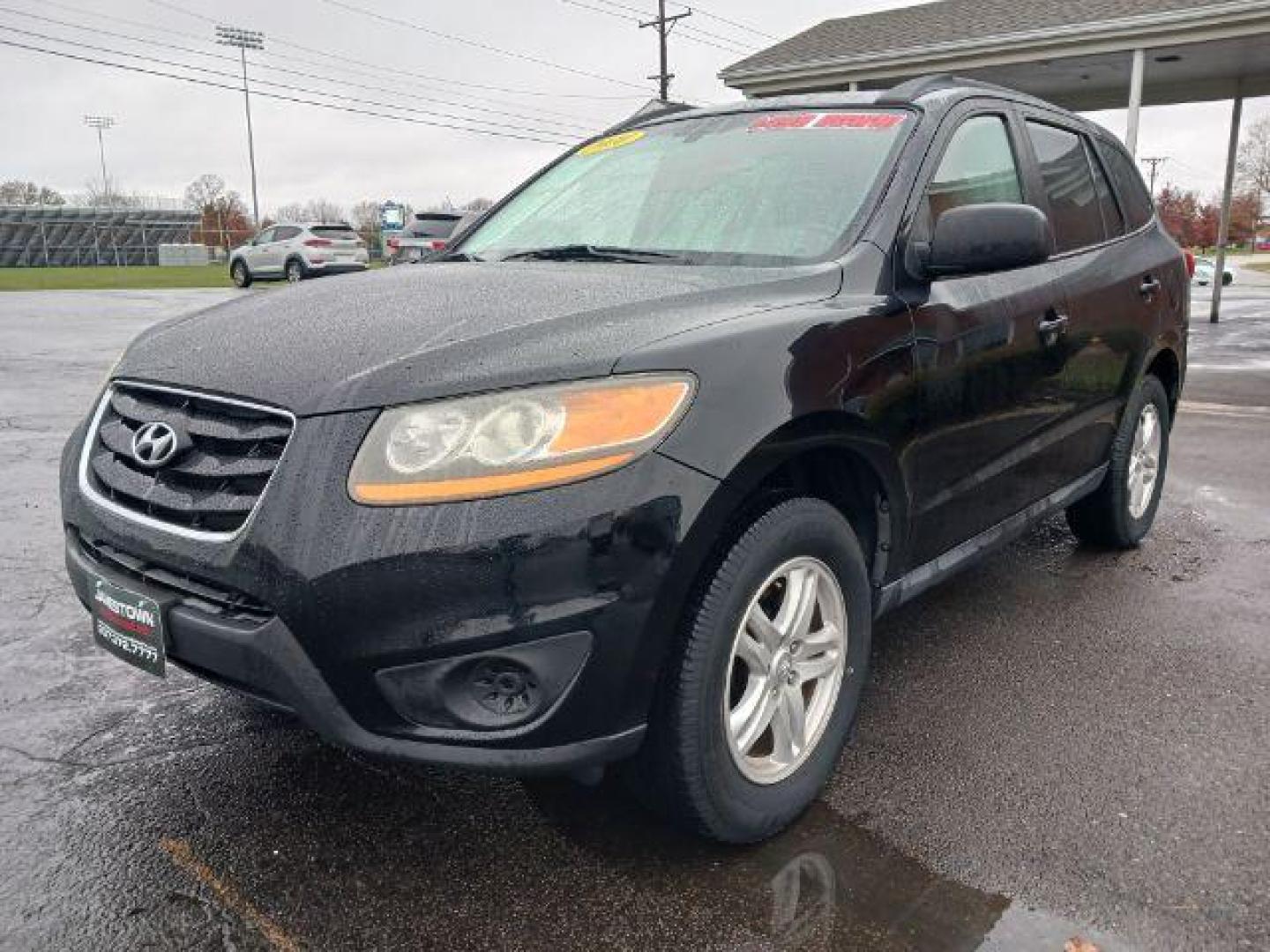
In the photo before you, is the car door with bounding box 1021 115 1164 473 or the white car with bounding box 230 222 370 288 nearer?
the car door with bounding box 1021 115 1164 473

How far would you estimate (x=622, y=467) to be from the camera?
1879mm

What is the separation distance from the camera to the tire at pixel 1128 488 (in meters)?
4.11

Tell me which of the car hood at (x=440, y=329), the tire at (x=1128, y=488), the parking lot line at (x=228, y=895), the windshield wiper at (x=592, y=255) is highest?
the windshield wiper at (x=592, y=255)

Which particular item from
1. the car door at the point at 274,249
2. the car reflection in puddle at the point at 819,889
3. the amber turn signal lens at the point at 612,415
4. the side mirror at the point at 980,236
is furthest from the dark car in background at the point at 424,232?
the amber turn signal lens at the point at 612,415

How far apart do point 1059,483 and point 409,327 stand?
245 centimetres

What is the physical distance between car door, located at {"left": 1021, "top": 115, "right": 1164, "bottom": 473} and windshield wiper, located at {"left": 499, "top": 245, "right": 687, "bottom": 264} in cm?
141

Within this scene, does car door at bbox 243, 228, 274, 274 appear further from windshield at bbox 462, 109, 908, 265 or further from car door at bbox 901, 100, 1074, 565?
car door at bbox 901, 100, 1074, 565

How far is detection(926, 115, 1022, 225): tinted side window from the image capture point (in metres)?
2.94

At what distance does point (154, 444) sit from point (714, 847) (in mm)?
1454

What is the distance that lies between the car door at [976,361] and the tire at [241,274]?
2837 centimetres

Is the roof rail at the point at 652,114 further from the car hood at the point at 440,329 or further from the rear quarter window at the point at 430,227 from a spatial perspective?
the rear quarter window at the point at 430,227

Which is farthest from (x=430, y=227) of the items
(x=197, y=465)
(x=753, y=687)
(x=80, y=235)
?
(x=80, y=235)

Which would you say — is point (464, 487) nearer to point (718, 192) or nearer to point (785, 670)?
point (785, 670)

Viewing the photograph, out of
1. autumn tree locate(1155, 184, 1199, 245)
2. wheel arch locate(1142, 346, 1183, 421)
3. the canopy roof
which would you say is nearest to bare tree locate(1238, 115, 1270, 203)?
autumn tree locate(1155, 184, 1199, 245)
